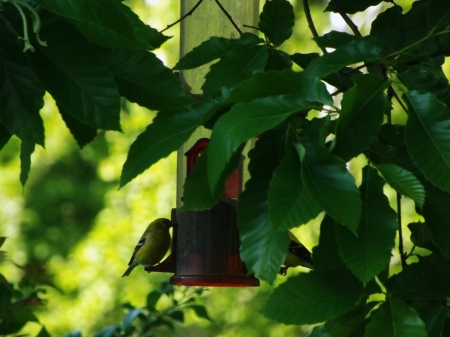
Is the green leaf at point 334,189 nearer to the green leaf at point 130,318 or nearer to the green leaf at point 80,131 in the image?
the green leaf at point 80,131

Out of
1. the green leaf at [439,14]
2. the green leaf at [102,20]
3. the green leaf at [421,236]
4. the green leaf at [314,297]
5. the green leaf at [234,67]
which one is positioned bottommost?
the green leaf at [314,297]

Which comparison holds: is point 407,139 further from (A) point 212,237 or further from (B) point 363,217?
(A) point 212,237

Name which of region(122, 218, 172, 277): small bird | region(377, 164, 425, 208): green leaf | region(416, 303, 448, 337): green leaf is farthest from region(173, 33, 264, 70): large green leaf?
region(122, 218, 172, 277): small bird

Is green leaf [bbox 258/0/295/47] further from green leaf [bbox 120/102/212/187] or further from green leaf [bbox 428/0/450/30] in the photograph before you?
green leaf [bbox 120/102/212/187]

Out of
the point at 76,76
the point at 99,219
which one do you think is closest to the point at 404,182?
the point at 76,76

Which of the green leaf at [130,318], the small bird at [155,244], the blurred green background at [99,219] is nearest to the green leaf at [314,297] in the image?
the small bird at [155,244]

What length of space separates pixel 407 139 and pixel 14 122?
2.24 ft

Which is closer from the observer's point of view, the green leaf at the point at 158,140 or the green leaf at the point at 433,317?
the green leaf at the point at 158,140

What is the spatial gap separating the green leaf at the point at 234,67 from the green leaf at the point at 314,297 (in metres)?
0.42

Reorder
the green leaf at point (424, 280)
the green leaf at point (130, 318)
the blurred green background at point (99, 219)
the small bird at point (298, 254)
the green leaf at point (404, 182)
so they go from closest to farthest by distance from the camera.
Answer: the green leaf at point (404, 182), the green leaf at point (424, 280), the small bird at point (298, 254), the green leaf at point (130, 318), the blurred green background at point (99, 219)

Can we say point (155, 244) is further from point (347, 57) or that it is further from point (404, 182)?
point (404, 182)

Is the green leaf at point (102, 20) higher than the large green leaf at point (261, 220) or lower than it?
higher

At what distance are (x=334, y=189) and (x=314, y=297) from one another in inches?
15.2

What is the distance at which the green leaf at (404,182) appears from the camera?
53.2 inches
